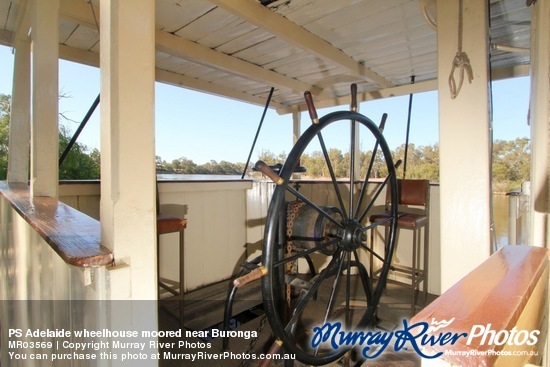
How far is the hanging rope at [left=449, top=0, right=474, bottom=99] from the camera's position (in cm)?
94

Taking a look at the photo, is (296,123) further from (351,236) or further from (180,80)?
(351,236)

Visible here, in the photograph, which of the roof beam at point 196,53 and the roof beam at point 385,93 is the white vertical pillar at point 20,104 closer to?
the roof beam at point 196,53

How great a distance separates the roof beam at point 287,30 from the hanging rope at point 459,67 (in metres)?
1.06

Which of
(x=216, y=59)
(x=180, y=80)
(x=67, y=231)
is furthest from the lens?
(x=180, y=80)

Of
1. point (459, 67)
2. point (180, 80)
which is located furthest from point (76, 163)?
point (459, 67)

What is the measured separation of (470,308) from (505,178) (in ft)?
7.44

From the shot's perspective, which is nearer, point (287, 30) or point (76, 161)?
point (287, 30)

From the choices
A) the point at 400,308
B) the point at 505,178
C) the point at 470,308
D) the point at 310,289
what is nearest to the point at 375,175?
the point at 505,178

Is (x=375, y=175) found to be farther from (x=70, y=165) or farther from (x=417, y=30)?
(x=70, y=165)

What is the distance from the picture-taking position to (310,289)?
4.07 ft

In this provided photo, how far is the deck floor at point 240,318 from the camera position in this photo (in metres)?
1.78

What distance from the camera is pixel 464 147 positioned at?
3.13 ft

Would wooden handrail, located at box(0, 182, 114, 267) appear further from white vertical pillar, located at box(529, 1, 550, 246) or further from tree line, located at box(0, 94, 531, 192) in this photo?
white vertical pillar, located at box(529, 1, 550, 246)

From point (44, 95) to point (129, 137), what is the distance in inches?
50.5
